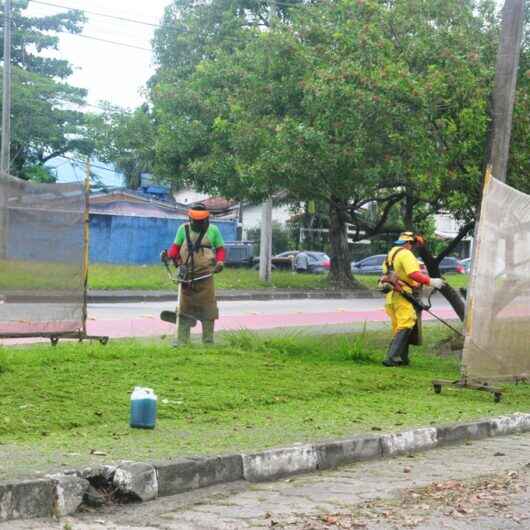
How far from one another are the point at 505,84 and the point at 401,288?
2.80 meters

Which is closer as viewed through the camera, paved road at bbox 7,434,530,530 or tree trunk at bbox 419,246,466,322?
paved road at bbox 7,434,530,530

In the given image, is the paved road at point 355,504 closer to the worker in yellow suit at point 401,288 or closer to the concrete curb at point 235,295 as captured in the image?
the worker in yellow suit at point 401,288

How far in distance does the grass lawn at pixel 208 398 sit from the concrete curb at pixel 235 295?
14.2 meters

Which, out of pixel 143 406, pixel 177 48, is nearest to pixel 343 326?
pixel 143 406

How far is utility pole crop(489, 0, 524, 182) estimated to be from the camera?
42.0 feet

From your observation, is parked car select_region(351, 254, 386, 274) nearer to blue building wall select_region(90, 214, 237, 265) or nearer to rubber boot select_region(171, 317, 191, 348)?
blue building wall select_region(90, 214, 237, 265)

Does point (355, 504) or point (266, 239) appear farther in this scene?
point (266, 239)

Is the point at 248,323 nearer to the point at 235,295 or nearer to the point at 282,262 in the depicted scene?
the point at 235,295

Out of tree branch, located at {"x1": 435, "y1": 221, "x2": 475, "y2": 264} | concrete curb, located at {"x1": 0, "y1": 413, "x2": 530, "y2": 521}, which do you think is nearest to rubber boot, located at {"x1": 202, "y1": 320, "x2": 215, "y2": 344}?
tree branch, located at {"x1": 435, "y1": 221, "x2": 475, "y2": 264}

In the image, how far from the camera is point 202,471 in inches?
251

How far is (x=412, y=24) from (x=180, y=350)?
554 centimetres

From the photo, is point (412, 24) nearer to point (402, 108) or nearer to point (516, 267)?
point (402, 108)

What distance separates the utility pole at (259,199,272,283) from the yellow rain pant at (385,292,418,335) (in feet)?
65.5

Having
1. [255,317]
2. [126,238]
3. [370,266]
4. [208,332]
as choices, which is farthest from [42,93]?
[208,332]
